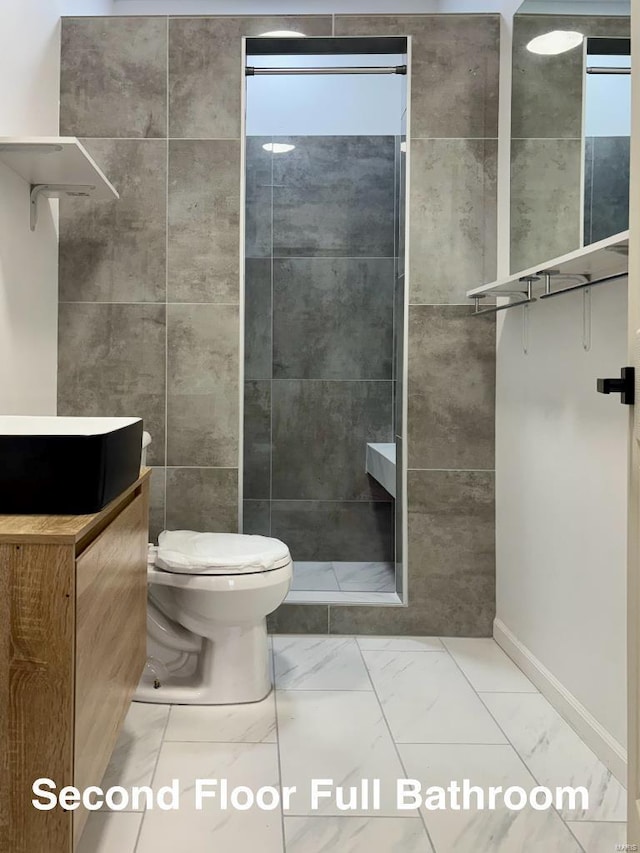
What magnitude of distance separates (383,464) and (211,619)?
119cm

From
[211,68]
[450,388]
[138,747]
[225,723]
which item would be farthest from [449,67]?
[138,747]

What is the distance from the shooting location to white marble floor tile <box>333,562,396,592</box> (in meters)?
2.92

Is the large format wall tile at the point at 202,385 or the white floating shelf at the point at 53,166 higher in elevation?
the white floating shelf at the point at 53,166

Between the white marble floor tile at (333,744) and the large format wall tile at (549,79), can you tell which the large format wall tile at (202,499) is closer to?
the white marble floor tile at (333,744)

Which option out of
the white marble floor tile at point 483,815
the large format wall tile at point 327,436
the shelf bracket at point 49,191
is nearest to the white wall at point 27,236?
the shelf bracket at point 49,191

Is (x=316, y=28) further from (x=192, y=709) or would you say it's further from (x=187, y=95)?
(x=192, y=709)

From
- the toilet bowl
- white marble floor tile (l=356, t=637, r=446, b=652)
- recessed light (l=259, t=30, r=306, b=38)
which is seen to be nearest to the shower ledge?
white marble floor tile (l=356, t=637, r=446, b=652)

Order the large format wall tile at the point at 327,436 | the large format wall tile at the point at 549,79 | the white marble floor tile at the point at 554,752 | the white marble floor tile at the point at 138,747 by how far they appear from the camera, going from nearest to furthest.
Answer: the white marble floor tile at the point at 554,752 < the white marble floor tile at the point at 138,747 < the large format wall tile at the point at 549,79 < the large format wall tile at the point at 327,436

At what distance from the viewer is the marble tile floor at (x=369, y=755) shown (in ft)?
4.80

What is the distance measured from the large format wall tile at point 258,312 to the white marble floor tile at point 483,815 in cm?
186

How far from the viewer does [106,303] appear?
264 cm

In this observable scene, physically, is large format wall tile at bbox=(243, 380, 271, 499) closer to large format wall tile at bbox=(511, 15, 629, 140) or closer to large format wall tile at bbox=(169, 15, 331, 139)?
large format wall tile at bbox=(169, 15, 331, 139)

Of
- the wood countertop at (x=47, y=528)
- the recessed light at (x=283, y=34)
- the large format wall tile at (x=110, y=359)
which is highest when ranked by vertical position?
the recessed light at (x=283, y=34)

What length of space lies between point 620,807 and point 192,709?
3.90 ft
